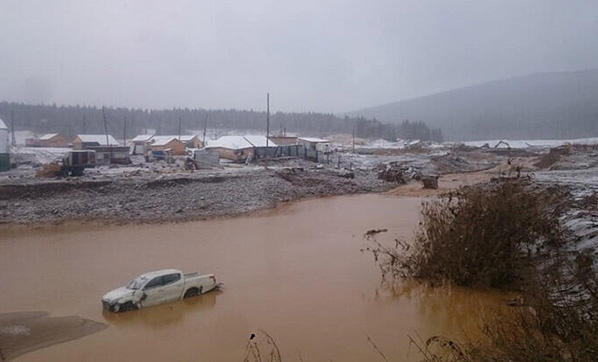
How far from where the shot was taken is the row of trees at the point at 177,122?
9294cm

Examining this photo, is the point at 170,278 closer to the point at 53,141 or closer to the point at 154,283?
the point at 154,283

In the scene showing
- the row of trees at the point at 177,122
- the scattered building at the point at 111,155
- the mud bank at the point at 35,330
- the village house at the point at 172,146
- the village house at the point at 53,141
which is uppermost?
the row of trees at the point at 177,122

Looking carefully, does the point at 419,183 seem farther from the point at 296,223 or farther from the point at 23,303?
the point at 23,303

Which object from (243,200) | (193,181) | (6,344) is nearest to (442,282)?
(6,344)

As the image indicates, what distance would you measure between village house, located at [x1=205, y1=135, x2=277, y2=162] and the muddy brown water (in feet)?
81.9

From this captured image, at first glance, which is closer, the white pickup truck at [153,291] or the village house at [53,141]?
the white pickup truck at [153,291]

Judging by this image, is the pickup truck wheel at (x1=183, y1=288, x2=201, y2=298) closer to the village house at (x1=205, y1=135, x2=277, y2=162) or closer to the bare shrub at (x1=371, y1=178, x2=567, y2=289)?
the bare shrub at (x1=371, y1=178, x2=567, y2=289)

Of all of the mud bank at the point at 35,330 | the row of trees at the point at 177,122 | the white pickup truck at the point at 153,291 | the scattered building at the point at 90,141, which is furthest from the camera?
the row of trees at the point at 177,122

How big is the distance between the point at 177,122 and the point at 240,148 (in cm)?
7210

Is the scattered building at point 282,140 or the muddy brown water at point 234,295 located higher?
the scattered building at point 282,140

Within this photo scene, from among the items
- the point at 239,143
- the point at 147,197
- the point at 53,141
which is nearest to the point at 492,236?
the point at 147,197

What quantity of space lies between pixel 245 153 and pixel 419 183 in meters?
18.0

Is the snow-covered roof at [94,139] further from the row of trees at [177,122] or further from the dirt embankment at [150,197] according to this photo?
the row of trees at [177,122]

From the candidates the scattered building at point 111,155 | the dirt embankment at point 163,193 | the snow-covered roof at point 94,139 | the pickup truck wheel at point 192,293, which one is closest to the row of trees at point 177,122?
the snow-covered roof at point 94,139
